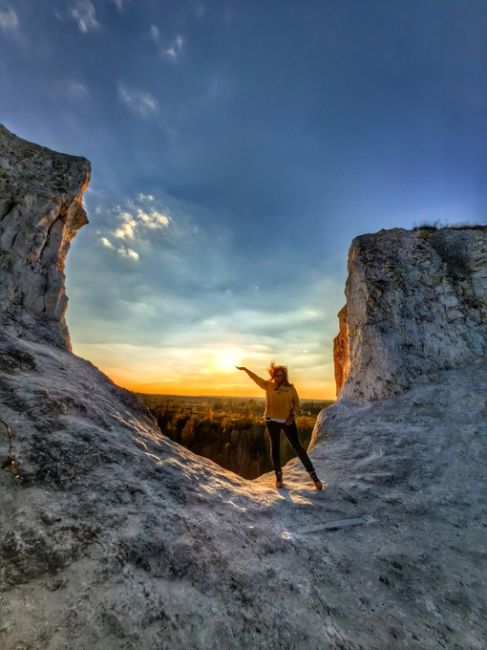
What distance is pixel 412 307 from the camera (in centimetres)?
847

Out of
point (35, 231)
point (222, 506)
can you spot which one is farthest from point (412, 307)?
point (35, 231)

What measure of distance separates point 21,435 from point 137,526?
5.18 feet

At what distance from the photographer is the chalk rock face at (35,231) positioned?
6824mm

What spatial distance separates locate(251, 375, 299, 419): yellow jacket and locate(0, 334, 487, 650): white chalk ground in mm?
1308

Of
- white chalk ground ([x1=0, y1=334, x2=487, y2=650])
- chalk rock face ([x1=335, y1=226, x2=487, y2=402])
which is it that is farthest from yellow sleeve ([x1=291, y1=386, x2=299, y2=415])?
chalk rock face ([x1=335, y1=226, x2=487, y2=402])

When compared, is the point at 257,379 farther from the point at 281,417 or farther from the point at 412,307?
the point at 412,307

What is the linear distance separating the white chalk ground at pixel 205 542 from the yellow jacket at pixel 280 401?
4.29 feet

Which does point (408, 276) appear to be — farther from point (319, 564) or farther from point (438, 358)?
point (319, 564)

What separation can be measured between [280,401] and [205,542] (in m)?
2.63

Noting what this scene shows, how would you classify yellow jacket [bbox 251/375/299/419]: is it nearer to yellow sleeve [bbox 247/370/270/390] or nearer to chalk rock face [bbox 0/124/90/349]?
yellow sleeve [bbox 247/370/270/390]

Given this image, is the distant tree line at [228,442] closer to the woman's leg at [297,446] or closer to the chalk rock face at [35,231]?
the woman's leg at [297,446]

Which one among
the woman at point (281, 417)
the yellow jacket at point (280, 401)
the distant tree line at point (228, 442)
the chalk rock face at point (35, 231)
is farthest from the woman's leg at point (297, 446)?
the distant tree line at point (228, 442)

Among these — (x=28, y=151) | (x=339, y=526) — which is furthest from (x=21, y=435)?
(x=28, y=151)

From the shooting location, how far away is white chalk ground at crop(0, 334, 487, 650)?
2.38 metres
